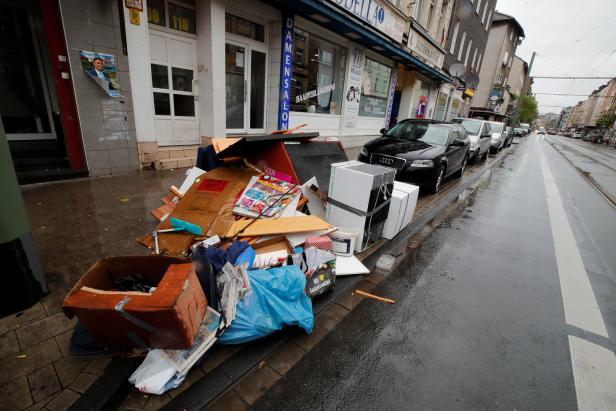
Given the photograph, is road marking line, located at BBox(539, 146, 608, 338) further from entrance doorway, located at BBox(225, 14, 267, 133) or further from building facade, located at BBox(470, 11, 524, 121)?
building facade, located at BBox(470, 11, 524, 121)

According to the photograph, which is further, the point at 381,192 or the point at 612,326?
the point at 381,192

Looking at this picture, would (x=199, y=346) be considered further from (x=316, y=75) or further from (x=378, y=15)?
(x=378, y=15)

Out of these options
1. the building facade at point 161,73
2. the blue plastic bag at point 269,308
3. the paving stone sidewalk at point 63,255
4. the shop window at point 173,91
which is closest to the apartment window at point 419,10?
the building facade at point 161,73

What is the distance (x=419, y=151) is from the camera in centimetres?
638

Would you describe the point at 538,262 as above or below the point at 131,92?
below

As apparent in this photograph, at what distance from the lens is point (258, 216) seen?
129 inches

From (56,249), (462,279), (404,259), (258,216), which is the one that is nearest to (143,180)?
(56,249)

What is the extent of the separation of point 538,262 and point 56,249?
19.8ft

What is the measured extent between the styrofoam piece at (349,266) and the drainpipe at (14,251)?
8.84 feet

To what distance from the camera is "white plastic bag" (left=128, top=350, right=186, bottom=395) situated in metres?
1.71

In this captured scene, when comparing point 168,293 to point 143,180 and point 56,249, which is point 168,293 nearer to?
point 56,249

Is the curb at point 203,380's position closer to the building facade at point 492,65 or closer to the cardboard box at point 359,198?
the cardboard box at point 359,198

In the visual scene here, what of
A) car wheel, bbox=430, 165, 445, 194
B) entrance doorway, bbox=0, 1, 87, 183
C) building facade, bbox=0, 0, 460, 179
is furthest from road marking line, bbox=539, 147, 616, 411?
entrance doorway, bbox=0, 1, 87, 183

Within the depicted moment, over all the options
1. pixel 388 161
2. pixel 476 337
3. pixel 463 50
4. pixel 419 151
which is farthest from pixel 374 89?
pixel 463 50
